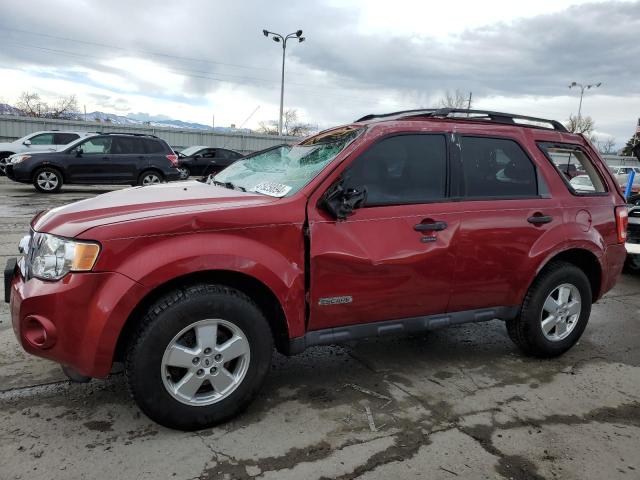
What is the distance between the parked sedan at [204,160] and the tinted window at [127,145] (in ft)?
18.0

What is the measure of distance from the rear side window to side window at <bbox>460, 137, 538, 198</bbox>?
12540mm

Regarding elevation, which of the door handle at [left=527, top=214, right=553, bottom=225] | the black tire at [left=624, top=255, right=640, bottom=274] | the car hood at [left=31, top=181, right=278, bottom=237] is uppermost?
the car hood at [left=31, top=181, right=278, bottom=237]

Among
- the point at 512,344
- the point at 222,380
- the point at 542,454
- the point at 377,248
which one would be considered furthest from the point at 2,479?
the point at 512,344

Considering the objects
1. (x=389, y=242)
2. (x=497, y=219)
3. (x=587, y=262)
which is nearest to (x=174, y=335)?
(x=389, y=242)

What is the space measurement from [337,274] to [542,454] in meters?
1.47

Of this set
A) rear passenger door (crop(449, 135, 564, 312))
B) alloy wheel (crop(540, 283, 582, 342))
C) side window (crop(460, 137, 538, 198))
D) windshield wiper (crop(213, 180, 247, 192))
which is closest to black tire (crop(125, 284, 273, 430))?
windshield wiper (crop(213, 180, 247, 192))

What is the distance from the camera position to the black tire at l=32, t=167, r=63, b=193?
13594 mm

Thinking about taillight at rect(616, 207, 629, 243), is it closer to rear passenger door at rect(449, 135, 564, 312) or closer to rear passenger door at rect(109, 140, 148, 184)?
rear passenger door at rect(449, 135, 564, 312)

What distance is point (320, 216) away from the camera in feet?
9.84

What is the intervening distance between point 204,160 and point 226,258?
1860 centimetres

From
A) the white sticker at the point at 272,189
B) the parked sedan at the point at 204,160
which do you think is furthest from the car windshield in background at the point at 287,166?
the parked sedan at the point at 204,160

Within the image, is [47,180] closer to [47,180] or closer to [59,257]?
[47,180]

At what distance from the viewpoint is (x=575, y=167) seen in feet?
13.9

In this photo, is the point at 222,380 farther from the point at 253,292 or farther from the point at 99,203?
the point at 99,203
